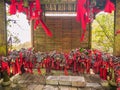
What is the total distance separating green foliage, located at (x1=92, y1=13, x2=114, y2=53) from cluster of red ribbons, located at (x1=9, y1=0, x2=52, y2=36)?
873cm

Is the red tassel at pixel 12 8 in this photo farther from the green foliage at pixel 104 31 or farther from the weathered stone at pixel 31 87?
the green foliage at pixel 104 31

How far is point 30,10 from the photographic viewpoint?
16.4 feet

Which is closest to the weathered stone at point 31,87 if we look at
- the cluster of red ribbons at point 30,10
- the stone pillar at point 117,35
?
the cluster of red ribbons at point 30,10

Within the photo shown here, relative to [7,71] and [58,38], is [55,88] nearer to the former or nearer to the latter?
[7,71]

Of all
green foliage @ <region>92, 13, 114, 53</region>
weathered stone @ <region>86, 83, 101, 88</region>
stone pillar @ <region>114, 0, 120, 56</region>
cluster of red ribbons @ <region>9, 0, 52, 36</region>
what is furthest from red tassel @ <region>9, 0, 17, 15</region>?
green foliage @ <region>92, 13, 114, 53</region>

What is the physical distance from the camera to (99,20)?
42.1 ft

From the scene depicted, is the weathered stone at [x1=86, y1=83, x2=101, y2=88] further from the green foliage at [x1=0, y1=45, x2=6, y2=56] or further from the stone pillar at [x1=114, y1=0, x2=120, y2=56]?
the green foliage at [x1=0, y1=45, x2=6, y2=56]

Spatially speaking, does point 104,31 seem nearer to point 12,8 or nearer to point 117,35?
point 117,35

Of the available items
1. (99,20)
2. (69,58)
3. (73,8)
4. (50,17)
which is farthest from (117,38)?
(99,20)

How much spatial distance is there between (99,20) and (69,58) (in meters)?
7.92

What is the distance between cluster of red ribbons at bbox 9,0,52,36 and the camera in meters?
4.20

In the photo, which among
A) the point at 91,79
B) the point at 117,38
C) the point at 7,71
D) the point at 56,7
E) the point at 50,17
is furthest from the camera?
the point at 50,17

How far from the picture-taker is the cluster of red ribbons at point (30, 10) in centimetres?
420

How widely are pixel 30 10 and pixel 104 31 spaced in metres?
8.98
